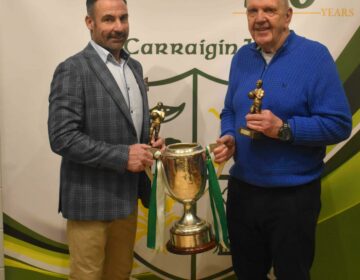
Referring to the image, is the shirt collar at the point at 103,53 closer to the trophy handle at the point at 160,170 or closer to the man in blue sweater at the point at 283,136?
the trophy handle at the point at 160,170

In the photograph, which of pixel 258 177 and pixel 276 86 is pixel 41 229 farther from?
pixel 276 86

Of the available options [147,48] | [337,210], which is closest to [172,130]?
[147,48]

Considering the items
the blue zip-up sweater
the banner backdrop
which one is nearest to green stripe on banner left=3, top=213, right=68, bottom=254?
the banner backdrop

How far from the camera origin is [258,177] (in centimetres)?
166

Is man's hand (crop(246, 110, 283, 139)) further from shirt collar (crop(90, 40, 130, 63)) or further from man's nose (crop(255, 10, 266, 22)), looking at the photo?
shirt collar (crop(90, 40, 130, 63))

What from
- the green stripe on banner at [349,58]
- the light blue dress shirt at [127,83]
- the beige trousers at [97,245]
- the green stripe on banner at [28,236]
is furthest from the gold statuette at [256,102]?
the green stripe on banner at [28,236]

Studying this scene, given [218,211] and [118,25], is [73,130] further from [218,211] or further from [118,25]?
[218,211]

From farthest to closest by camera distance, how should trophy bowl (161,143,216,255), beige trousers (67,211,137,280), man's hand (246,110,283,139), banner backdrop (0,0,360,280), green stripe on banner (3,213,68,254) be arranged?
green stripe on banner (3,213,68,254), banner backdrop (0,0,360,280), beige trousers (67,211,137,280), trophy bowl (161,143,216,255), man's hand (246,110,283,139)

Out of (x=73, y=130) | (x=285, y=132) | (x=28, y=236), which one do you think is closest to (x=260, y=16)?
(x=285, y=132)

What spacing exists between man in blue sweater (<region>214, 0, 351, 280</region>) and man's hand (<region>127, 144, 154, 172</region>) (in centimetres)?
26

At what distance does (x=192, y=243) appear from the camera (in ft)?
5.56

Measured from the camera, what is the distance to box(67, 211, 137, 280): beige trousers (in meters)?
1.75

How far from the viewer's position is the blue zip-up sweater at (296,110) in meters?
1.56

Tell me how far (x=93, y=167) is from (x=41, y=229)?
0.74m
